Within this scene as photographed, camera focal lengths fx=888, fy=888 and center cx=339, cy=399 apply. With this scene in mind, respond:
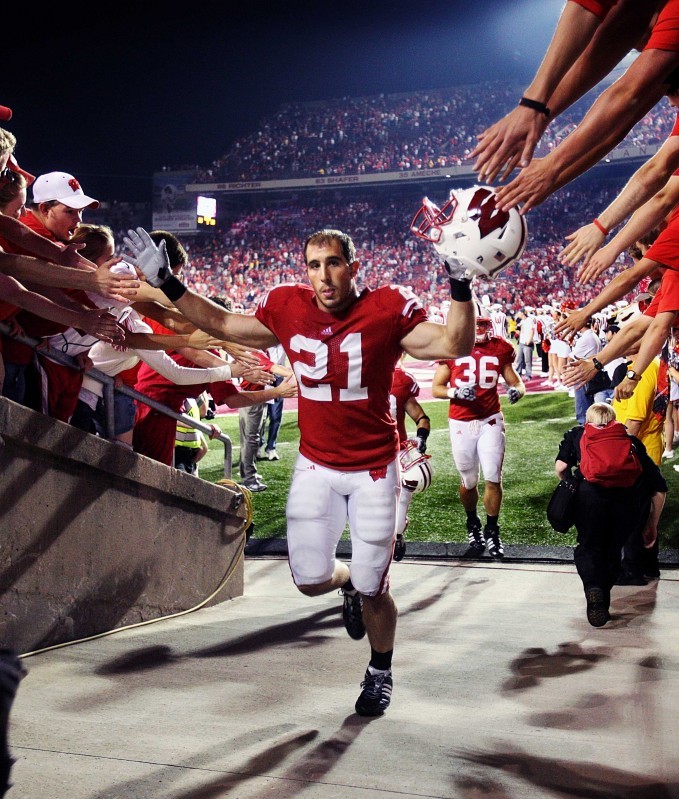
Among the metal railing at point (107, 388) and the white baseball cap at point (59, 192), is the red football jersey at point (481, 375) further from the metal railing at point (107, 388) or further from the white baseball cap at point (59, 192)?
the white baseball cap at point (59, 192)

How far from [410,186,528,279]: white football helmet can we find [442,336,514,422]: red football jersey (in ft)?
18.6

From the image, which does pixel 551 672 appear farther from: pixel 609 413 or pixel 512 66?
pixel 512 66

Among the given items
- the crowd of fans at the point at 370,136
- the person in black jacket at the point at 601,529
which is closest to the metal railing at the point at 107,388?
the person in black jacket at the point at 601,529

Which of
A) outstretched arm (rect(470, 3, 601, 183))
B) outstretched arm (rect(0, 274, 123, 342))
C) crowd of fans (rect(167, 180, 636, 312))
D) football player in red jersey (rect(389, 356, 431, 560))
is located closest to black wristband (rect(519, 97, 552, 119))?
outstretched arm (rect(470, 3, 601, 183))

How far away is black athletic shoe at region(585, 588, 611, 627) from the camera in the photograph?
20.7ft

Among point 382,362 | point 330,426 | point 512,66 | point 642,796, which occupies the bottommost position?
point 642,796

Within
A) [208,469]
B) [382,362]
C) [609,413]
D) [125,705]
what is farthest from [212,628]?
[208,469]

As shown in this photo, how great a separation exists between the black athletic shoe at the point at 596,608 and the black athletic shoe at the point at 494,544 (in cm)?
257

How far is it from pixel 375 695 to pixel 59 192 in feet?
10.6

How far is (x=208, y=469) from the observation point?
13.5m

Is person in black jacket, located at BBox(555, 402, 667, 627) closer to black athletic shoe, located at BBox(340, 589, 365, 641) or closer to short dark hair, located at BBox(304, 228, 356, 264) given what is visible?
black athletic shoe, located at BBox(340, 589, 365, 641)

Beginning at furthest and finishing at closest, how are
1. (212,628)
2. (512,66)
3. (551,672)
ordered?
(512,66), (212,628), (551,672)

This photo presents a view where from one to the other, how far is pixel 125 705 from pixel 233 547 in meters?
2.83

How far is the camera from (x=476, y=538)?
30.1 feet
